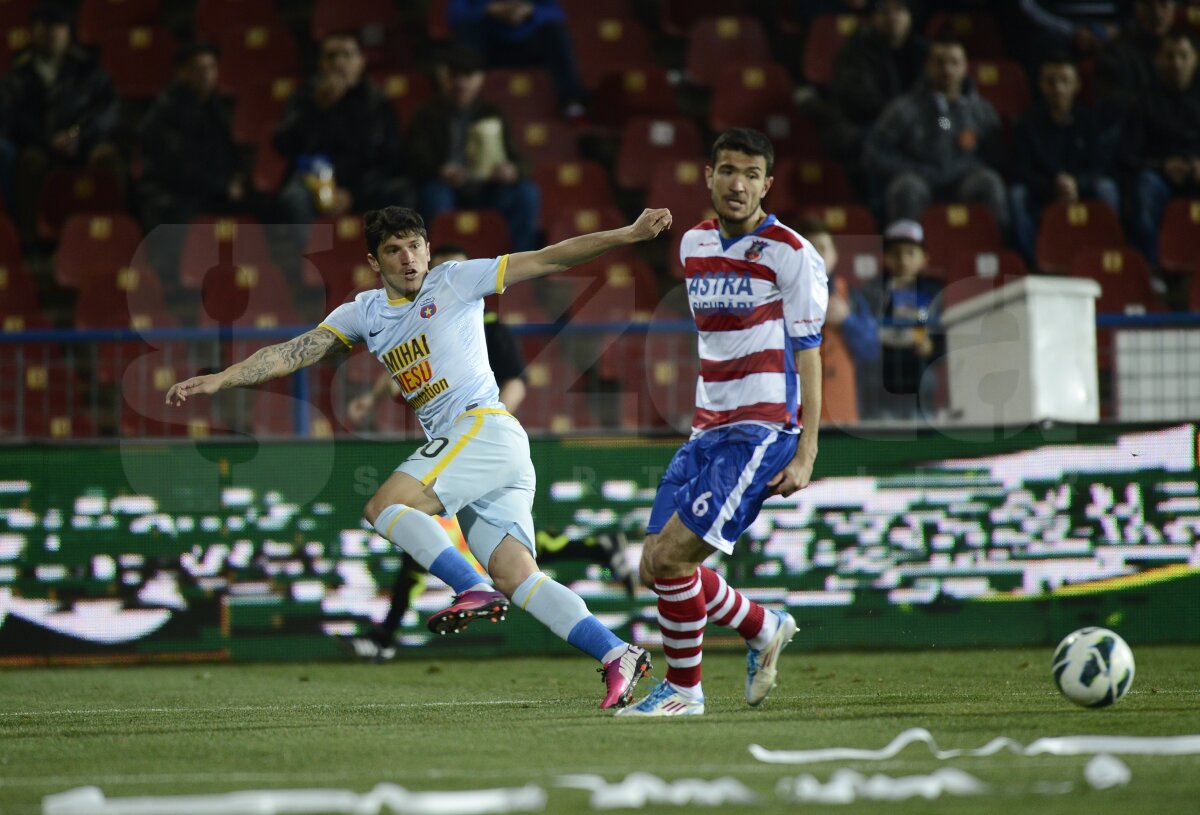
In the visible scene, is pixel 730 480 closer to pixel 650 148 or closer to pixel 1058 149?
pixel 1058 149

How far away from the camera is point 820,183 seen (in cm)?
1359

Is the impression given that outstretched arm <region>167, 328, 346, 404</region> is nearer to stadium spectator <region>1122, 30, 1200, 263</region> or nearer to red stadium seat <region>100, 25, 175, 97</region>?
stadium spectator <region>1122, 30, 1200, 263</region>

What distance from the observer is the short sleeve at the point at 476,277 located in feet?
22.8

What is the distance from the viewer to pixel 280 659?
10.3m

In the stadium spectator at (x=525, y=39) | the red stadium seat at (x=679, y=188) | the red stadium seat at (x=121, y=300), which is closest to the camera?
the red stadium seat at (x=121, y=300)

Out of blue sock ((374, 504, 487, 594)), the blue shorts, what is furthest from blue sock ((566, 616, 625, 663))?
the blue shorts

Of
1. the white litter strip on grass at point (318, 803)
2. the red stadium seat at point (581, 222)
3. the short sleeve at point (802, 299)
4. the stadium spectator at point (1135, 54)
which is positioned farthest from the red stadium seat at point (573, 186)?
the white litter strip on grass at point (318, 803)

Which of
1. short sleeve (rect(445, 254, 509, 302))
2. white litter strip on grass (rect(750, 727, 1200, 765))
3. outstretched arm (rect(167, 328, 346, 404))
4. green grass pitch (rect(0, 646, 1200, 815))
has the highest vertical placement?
short sleeve (rect(445, 254, 509, 302))

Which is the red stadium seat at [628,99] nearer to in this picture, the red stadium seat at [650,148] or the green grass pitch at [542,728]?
the red stadium seat at [650,148]

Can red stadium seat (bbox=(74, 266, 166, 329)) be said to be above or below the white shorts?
above

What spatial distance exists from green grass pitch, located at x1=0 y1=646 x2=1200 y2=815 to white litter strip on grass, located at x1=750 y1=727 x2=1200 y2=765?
0.06m

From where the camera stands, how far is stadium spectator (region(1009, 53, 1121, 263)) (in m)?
13.2

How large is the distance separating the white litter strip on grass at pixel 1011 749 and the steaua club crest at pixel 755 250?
2.05 meters

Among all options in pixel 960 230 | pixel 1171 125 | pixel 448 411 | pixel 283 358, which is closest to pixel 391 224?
pixel 283 358
